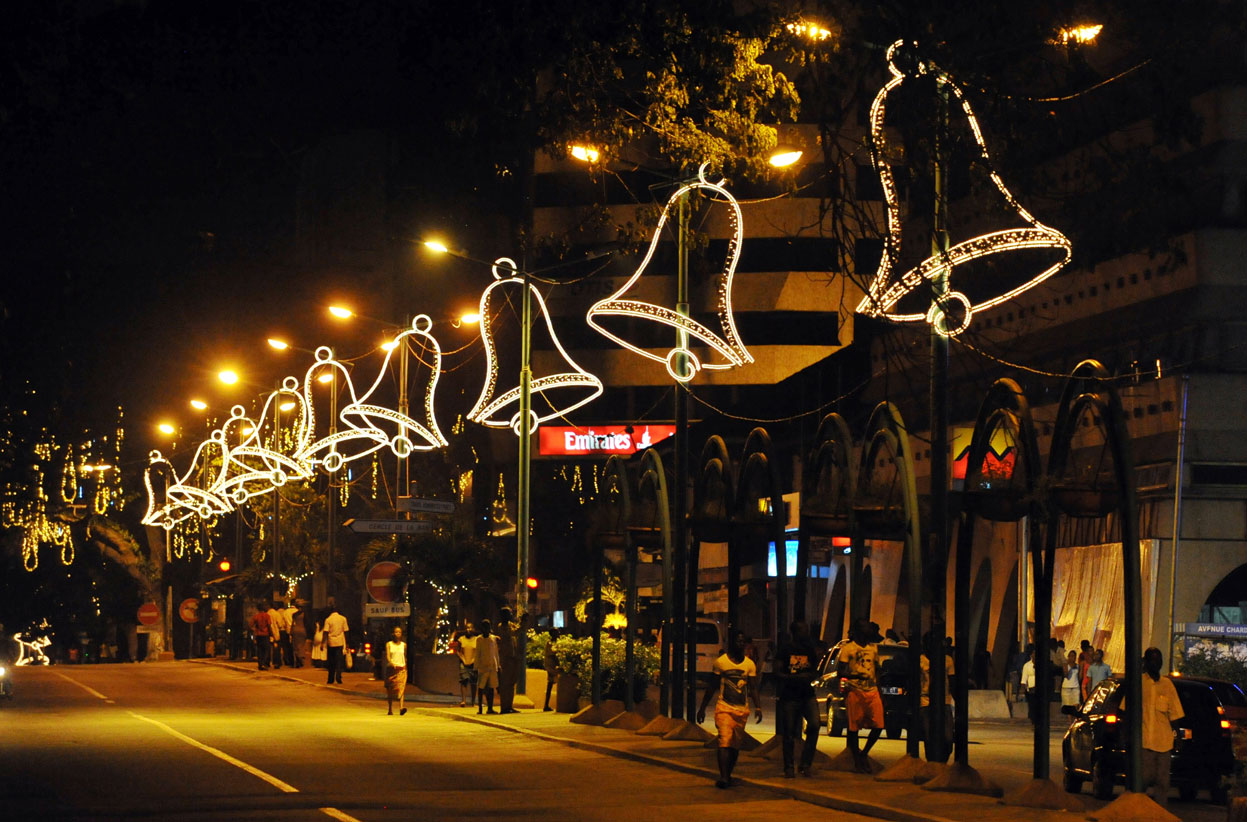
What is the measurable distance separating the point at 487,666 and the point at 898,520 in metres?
13.2

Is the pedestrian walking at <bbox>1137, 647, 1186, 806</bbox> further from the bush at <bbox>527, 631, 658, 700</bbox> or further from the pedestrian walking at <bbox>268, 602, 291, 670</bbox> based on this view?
the pedestrian walking at <bbox>268, 602, 291, 670</bbox>

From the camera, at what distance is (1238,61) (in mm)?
32781

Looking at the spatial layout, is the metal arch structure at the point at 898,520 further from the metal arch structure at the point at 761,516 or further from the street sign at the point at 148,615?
the street sign at the point at 148,615

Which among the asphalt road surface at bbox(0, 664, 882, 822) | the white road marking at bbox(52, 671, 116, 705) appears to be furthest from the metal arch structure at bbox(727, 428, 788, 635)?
the white road marking at bbox(52, 671, 116, 705)

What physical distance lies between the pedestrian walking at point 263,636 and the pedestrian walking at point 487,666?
20640 millimetres

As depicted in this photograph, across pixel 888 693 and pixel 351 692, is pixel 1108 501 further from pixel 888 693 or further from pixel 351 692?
pixel 351 692

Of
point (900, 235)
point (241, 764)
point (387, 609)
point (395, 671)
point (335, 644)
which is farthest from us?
→ point (335, 644)

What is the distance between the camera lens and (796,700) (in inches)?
803

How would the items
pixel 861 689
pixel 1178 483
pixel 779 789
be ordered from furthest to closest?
pixel 1178 483 < pixel 861 689 < pixel 779 789

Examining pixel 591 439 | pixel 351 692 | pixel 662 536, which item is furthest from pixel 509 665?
pixel 591 439

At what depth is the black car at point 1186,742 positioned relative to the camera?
18984 mm

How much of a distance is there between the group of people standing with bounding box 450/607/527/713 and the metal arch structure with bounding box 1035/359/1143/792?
Answer: 53.9ft

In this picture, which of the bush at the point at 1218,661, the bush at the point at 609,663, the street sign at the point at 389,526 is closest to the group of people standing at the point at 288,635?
the street sign at the point at 389,526

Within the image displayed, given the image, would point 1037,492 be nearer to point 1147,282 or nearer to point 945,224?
point 945,224
